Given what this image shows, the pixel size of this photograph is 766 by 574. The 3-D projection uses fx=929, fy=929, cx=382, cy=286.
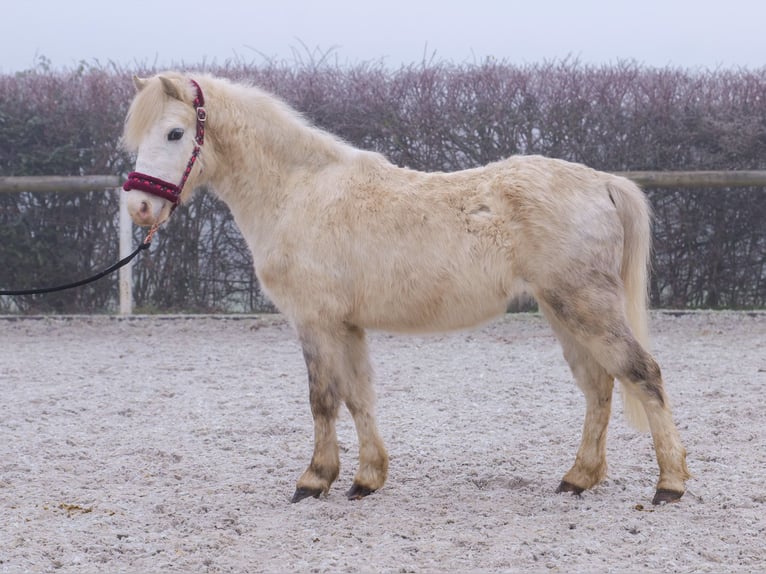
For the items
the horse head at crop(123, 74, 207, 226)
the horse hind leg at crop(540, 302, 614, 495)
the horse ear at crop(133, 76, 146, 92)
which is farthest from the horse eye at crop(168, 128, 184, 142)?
the horse hind leg at crop(540, 302, 614, 495)

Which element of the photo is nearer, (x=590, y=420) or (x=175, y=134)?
(x=175, y=134)

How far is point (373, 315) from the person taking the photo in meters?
4.38

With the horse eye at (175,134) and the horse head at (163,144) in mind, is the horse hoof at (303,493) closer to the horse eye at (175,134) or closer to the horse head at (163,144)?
the horse head at (163,144)

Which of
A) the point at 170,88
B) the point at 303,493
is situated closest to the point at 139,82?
the point at 170,88

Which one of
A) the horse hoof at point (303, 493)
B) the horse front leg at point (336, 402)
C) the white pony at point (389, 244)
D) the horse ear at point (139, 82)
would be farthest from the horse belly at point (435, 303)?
the horse ear at point (139, 82)

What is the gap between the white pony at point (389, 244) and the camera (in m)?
4.17

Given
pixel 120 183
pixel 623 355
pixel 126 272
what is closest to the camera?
pixel 623 355

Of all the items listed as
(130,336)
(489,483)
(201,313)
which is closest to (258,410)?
(489,483)

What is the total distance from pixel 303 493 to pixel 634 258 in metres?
1.93

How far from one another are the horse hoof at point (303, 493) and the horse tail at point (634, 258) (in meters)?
1.53

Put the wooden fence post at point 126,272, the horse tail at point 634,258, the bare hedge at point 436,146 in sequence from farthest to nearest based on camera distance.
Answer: the bare hedge at point 436,146 < the wooden fence post at point 126,272 < the horse tail at point 634,258

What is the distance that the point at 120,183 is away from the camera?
9.86 m

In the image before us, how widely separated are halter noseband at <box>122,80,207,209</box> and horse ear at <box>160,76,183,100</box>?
0.33 feet

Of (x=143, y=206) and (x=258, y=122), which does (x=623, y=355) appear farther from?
(x=143, y=206)
